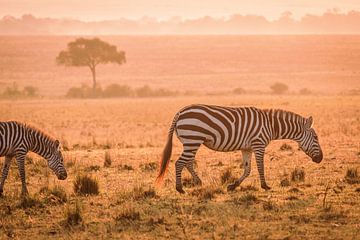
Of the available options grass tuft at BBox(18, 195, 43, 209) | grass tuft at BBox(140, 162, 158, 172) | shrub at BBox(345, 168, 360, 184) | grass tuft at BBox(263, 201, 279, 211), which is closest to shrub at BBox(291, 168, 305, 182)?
shrub at BBox(345, 168, 360, 184)

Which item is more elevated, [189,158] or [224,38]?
[224,38]

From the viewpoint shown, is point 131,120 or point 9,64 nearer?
point 131,120

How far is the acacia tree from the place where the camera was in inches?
2506

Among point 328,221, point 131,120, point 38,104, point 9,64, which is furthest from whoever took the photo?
point 9,64

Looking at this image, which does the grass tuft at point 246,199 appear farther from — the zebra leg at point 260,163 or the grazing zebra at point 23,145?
→ the grazing zebra at point 23,145

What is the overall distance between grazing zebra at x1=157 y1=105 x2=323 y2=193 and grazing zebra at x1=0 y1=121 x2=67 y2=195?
2.20 meters

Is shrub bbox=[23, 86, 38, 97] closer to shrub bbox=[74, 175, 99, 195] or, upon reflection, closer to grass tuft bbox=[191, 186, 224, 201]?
shrub bbox=[74, 175, 99, 195]

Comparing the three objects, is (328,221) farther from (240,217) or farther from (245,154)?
(245,154)

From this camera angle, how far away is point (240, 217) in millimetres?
10227

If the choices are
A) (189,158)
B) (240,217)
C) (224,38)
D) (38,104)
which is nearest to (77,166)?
(189,158)

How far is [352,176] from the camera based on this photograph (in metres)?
13.7

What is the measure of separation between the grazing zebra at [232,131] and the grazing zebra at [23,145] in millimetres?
2201

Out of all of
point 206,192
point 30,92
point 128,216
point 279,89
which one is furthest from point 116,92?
point 128,216

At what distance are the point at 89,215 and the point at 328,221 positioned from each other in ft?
12.8
